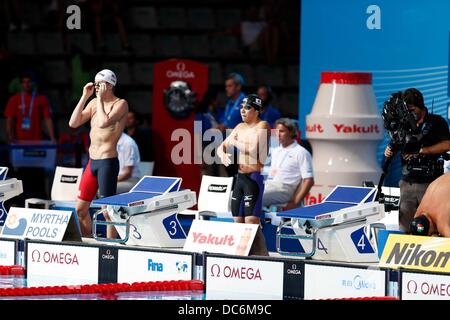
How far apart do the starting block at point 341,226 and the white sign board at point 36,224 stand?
6.40 feet

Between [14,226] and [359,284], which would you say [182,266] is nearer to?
[359,284]

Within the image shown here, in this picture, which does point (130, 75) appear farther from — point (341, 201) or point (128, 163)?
point (341, 201)

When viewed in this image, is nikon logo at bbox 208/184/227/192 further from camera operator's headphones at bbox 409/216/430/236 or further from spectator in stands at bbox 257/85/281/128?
camera operator's headphones at bbox 409/216/430/236

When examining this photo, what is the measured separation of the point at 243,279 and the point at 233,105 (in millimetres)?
4272

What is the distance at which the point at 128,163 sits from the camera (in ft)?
44.9

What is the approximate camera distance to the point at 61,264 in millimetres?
11328

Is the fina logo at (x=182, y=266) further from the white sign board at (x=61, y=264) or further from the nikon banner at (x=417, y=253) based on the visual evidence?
the nikon banner at (x=417, y=253)

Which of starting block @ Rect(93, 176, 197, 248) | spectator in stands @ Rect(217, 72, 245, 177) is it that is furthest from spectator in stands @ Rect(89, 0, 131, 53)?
starting block @ Rect(93, 176, 197, 248)

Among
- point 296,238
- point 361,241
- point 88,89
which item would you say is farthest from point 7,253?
point 361,241

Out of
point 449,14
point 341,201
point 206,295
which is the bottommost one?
point 206,295

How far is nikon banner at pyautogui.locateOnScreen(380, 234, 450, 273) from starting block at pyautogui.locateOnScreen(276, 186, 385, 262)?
3.03 ft

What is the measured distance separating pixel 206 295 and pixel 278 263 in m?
0.60

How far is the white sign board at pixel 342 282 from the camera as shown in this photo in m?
9.65
